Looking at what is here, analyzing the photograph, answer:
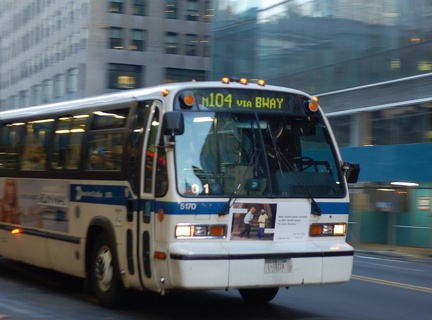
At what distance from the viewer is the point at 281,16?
125 ft

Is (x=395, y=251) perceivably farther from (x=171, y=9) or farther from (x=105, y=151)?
(x=171, y=9)

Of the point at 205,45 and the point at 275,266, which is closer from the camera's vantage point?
the point at 275,266

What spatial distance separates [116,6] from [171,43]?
17.7 feet

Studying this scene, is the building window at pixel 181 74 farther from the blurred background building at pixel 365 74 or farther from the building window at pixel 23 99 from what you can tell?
the blurred background building at pixel 365 74

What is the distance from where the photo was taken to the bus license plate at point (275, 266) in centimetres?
925

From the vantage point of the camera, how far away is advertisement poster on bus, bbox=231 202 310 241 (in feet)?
30.4

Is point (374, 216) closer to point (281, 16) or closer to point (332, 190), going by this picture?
point (281, 16)

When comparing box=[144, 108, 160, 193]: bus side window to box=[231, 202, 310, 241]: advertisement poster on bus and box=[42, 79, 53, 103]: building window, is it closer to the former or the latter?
box=[231, 202, 310, 241]: advertisement poster on bus

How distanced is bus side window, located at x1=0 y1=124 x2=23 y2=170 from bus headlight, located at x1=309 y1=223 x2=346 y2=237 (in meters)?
5.82

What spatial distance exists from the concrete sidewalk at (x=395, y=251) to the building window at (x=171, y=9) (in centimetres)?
3992

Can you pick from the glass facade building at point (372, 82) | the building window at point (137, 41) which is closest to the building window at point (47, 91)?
the building window at point (137, 41)

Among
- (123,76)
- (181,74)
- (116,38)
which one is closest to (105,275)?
(123,76)

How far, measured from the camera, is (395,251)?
27469 millimetres

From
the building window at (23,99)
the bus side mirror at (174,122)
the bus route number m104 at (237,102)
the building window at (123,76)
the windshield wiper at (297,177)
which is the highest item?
the building window at (123,76)
